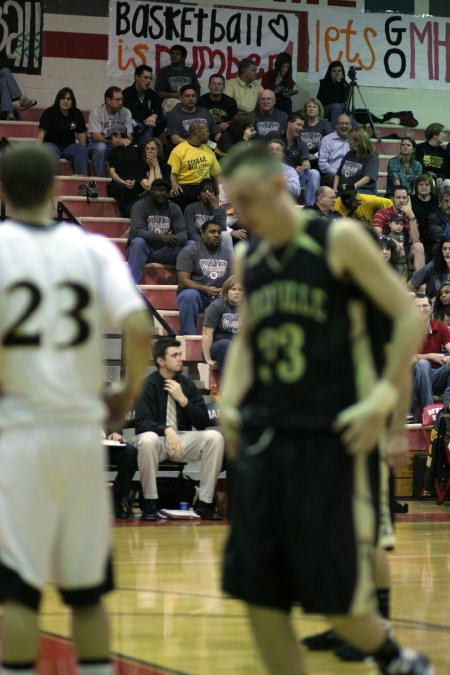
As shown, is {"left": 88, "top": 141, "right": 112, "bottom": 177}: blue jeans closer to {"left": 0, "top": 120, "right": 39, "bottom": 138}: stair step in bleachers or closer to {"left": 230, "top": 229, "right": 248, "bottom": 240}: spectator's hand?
{"left": 0, "top": 120, "right": 39, "bottom": 138}: stair step in bleachers

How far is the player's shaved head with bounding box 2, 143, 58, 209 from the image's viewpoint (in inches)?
133

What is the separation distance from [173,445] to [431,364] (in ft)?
11.7

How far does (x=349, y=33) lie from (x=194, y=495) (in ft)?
31.3

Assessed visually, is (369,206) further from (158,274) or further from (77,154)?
(77,154)

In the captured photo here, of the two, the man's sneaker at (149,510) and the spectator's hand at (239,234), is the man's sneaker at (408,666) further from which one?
the spectator's hand at (239,234)

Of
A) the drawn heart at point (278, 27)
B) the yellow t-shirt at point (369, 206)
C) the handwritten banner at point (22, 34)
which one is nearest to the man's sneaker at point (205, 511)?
the yellow t-shirt at point (369, 206)

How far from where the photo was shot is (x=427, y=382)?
11.9 m

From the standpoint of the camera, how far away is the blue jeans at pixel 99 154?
14828mm

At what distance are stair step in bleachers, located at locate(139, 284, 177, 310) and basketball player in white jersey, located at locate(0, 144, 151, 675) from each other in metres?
9.58

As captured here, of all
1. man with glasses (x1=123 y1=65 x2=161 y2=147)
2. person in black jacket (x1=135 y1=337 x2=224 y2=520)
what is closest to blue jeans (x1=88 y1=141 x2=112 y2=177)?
man with glasses (x1=123 y1=65 x2=161 y2=147)

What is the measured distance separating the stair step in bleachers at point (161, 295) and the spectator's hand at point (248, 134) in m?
2.63

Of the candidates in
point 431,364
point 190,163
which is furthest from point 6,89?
point 431,364

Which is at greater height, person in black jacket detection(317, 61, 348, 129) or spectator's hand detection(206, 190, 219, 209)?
person in black jacket detection(317, 61, 348, 129)

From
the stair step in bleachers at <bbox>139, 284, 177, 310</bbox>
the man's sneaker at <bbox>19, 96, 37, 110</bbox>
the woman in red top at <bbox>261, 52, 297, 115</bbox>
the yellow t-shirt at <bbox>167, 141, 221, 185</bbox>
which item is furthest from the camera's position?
the woman in red top at <bbox>261, 52, 297, 115</bbox>
